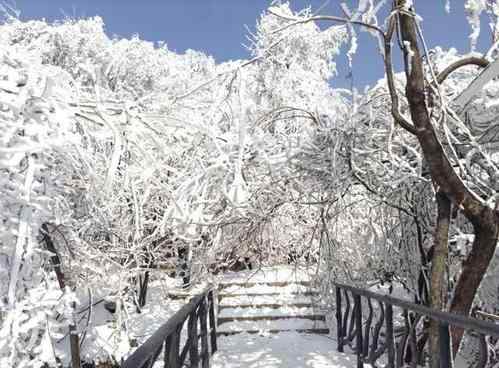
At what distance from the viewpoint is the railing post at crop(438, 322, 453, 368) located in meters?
2.20

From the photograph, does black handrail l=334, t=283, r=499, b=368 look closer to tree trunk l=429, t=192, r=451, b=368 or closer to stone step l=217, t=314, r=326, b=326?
tree trunk l=429, t=192, r=451, b=368

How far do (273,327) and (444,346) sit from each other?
18.0ft

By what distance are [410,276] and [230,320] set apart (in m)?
3.56

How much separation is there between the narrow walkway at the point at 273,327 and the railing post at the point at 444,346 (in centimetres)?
284

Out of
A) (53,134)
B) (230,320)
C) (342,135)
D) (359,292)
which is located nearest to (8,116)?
(53,134)

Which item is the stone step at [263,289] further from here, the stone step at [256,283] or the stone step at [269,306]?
the stone step at [269,306]

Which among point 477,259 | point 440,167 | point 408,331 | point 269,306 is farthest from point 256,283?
point 440,167

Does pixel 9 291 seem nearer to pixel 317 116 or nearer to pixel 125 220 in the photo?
pixel 317 116

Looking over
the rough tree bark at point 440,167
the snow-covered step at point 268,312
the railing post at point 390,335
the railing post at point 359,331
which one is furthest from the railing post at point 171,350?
the snow-covered step at point 268,312

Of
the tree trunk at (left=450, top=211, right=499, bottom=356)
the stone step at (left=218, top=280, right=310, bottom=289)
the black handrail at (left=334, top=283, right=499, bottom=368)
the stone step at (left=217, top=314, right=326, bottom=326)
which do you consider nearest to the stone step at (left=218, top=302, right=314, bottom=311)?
the stone step at (left=217, top=314, right=326, bottom=326)

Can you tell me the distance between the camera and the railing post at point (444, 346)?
220 cm

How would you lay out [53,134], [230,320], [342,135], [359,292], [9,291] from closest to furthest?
[9,291] < [53,134] < [342,135] < [359,292] < [230,320]

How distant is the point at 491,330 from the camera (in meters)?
1.72

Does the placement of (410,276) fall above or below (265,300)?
above
